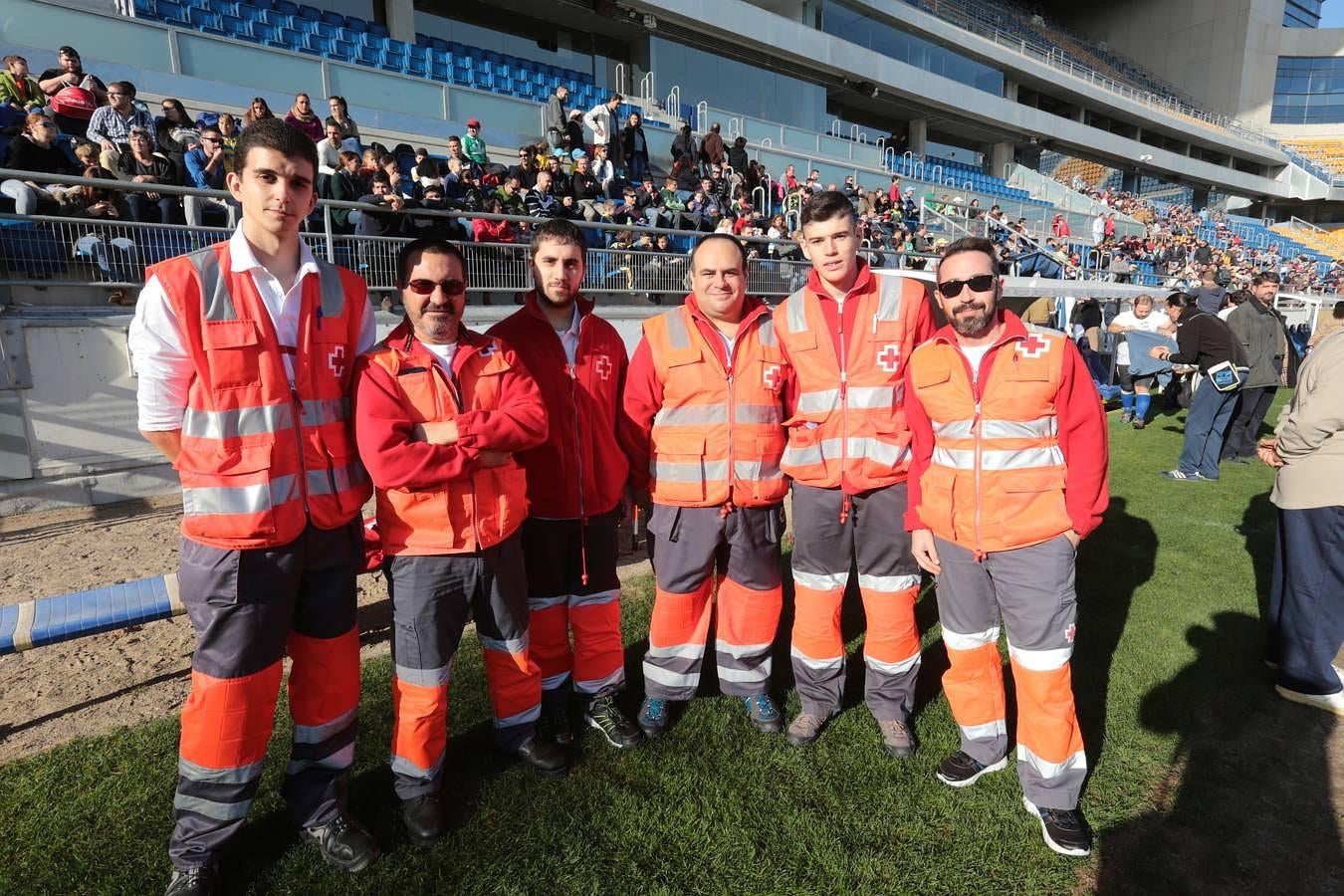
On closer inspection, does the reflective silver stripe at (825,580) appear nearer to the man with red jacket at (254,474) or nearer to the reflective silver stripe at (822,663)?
the reflective silver stripe at (822,663)

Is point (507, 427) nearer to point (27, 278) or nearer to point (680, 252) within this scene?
point (27, 278)

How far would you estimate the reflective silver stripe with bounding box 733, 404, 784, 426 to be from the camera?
9.89 feet

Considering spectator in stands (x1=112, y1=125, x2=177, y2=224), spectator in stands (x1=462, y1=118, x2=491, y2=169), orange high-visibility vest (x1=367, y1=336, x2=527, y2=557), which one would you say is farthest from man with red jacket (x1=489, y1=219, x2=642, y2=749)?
spectator in stands (x1=462, y1=118, x2=491, y2=169)

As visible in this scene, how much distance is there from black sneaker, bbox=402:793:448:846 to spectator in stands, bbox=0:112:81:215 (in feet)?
20.3

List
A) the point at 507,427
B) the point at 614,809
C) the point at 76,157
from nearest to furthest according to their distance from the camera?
the point at 507,427
the point at 614,809
the point at 76,157

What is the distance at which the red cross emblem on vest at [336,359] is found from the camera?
7.71 ft

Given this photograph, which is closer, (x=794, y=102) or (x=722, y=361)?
(x=722, y=361)

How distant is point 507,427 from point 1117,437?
10.2 metres

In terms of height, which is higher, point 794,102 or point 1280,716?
point 794,102

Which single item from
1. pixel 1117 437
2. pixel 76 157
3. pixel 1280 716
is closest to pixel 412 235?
pixel 76 157

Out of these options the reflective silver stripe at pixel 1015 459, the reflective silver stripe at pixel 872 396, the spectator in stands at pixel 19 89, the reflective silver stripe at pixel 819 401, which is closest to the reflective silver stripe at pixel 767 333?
the reflective silver stripe at pixel 819 401

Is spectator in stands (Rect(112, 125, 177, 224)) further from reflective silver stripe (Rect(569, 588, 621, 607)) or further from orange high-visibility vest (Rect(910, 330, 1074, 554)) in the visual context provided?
orange high-visibility vest (Rect(910, 330, 1074, 554))

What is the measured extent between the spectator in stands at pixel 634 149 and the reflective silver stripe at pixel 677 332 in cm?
1097

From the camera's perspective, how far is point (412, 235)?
7.69m
